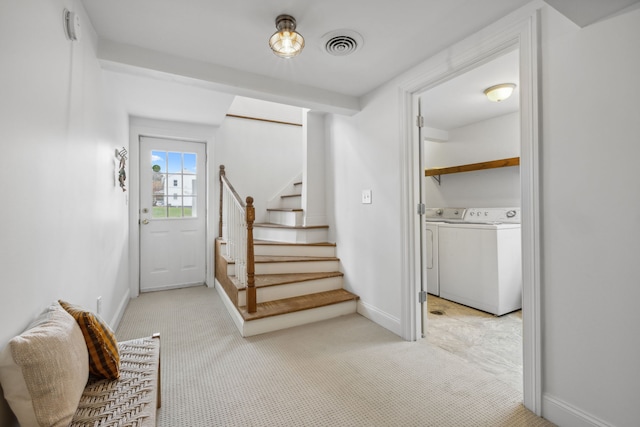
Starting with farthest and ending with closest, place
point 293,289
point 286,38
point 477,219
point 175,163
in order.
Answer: point 175,163, point 477,219, point 293,289, point 286,38

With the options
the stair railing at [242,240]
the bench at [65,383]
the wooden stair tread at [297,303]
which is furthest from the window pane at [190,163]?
the bench at [65,383]

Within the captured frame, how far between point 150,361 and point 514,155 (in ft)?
13.6

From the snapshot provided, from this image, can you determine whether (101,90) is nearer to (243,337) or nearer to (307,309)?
(243,337)

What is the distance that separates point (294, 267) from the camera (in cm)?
308

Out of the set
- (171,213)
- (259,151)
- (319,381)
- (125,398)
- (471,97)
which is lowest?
(319,381)

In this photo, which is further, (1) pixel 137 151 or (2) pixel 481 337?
(1) pixel 137 151

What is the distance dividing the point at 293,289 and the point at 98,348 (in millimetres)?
1858

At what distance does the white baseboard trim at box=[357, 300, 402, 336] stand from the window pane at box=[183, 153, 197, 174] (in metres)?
2.80

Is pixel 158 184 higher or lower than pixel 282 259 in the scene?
higher

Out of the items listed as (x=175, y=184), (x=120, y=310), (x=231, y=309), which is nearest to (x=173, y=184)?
(x=175, y=184)

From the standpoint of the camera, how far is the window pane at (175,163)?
3746 millimetres

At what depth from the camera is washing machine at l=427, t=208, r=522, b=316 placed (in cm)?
281

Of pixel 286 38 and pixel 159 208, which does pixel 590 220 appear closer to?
pixel 286 38

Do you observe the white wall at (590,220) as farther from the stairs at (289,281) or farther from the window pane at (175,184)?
the window pane at (175,184)
